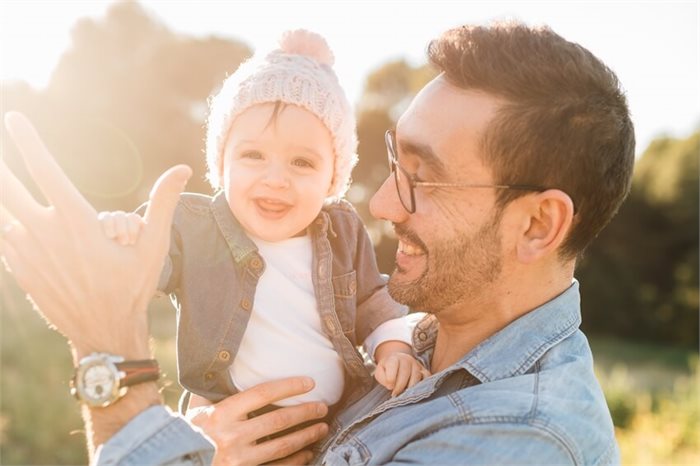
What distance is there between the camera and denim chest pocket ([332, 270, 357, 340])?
2.74 m

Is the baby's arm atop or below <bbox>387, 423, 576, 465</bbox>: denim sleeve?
atop

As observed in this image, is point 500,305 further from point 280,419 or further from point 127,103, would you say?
point 127,103

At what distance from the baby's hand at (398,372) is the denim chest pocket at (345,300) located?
21 centimetres

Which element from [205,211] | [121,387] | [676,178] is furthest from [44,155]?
[676,178]

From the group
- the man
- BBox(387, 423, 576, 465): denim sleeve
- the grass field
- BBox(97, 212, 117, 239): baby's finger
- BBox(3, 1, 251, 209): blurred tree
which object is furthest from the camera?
BBox(3, 1, 251, 209): blurred tree

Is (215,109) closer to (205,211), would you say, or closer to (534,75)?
(205,211)

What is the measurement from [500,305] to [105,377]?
57.0 inches

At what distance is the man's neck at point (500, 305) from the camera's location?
2.61 meters

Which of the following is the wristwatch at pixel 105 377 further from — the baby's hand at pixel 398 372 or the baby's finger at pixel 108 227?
the baby's hand at pixel 398 372

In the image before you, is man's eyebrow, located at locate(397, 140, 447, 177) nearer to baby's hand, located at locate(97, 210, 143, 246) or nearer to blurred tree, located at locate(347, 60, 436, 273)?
baby's hand, located at locate(97, 210, 143, 246)

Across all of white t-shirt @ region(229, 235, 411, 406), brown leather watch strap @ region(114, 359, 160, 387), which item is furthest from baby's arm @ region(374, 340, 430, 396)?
brown leather watch strap @ region(114, 359, 160, 387)

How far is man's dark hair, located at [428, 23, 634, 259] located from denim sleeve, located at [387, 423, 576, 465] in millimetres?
862

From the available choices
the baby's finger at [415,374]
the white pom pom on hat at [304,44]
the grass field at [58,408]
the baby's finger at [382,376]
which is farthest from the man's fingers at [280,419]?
the grass field at [58,408]

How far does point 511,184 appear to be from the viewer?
8.34 feet
